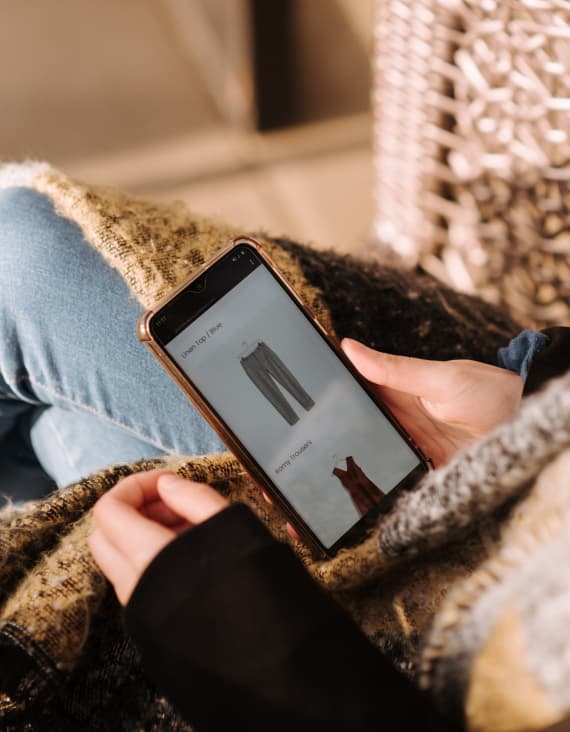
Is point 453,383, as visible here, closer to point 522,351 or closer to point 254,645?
point 522,351

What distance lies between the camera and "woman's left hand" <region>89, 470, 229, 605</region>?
1.40 feet

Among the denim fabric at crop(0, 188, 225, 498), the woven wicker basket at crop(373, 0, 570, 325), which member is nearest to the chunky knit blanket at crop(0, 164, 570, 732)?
Answer: the denim fabric at crop(0, 188, 225, 498)

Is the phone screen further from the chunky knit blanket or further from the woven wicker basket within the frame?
the woven wicker basket

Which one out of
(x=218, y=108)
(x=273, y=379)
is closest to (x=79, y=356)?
(x=273, y=379)

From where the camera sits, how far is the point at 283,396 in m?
0.56

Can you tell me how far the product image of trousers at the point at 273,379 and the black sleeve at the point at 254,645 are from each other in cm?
16

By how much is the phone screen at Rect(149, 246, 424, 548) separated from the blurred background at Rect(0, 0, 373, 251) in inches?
33.6

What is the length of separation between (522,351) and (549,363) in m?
0.08

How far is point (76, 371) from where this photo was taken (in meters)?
0.62

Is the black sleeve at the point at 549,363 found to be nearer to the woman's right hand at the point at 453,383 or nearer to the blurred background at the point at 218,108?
the woman's right hand at the point at 453,383

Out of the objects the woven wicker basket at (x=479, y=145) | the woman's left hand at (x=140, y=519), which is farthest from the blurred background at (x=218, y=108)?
the woman's left hand at (x=140, y=519)

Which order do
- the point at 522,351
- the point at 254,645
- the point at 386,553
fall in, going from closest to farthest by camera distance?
Result: the point at 254,645
the point at 386,553
the point at 522,351

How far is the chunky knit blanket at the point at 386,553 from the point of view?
0.38 metres

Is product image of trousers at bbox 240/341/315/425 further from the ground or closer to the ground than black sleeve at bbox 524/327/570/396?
further from the ground
